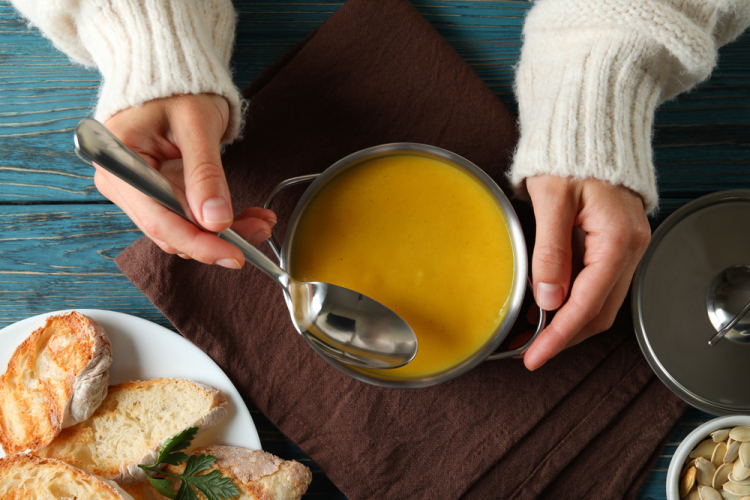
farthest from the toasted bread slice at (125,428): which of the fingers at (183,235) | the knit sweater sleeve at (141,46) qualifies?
the knit sweater sleeve at (141,46)

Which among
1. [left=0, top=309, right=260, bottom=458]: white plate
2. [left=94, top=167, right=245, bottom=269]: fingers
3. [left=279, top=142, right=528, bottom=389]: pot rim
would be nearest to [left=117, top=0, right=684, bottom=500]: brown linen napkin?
→ [left=0, top=309, right=260, bottom=458]: white plate

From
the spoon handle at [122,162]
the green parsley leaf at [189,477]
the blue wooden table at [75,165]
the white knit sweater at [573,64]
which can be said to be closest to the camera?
the spoon handle at [122,162]

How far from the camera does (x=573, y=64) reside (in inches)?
34.0

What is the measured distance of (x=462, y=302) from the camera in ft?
2.86

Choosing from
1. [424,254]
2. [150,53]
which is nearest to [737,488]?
[424,254]

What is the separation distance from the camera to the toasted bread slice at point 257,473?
967 millimetres

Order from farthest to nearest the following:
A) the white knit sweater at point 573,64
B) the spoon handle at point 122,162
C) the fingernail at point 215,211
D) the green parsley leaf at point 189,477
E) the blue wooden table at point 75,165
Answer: the blue wooden table at point 75,165 → the green parsley leaf at point 189,477 → the white knit sweater at point 573,64 → the fingernail at point 215,211 → the spoon handle at point 122,162

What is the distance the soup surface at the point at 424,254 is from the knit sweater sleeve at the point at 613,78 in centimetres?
12

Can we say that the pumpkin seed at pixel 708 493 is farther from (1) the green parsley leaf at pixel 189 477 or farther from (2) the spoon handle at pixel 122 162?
(2) the spoon handle at pixel 122 162

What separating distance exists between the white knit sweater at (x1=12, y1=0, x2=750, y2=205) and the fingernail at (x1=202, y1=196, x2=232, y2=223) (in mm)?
225

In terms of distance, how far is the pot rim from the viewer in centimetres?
86

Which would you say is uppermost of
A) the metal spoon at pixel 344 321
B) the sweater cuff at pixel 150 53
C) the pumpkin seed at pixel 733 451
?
the sweater cuff at pixel 150 53

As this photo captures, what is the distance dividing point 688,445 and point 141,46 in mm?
1290

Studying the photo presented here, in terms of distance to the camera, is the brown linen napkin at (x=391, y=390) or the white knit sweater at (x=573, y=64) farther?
the brown linen napkin at (x=391, y=390)
